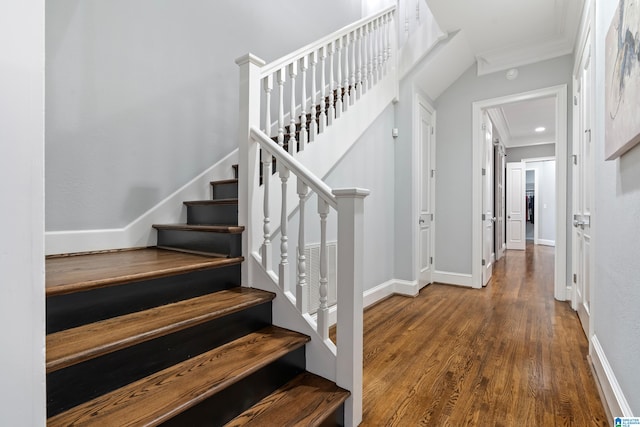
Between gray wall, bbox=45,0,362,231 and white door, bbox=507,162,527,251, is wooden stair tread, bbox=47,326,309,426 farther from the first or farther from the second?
white door, bbox=507,162,527,251

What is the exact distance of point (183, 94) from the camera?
99.2 inches

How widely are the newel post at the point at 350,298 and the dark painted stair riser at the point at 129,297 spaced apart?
2.28 feet

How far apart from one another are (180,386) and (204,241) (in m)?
0.98

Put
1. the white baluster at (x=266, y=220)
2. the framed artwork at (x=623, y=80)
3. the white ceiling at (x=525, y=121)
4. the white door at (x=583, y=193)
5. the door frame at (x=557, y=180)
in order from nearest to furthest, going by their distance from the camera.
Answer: the framed artwork at (x=623, y=80)
the white baluster at (x=266, y=220)
the white door at (x=583, y=193)
the door frame at (x=557, y=180)
the white ceiling at (x=525, y=121)

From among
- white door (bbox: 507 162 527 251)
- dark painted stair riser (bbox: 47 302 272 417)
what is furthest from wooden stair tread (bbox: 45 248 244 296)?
white door (bbox: 507 162 527 251)

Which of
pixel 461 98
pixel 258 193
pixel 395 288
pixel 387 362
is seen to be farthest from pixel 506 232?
pixel 258 193

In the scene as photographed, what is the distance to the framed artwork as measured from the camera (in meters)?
1.10

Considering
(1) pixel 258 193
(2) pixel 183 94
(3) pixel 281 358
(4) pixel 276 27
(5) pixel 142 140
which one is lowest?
(3) pixel 281 358

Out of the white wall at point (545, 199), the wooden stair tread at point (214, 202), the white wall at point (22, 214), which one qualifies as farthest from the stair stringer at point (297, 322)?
the white wall at point (545, 199)

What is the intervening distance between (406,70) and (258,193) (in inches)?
105

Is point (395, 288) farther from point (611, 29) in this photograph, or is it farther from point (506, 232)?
point (506, 232)

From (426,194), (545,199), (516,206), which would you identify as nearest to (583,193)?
(426,194)

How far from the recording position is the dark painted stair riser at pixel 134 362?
3.15ft

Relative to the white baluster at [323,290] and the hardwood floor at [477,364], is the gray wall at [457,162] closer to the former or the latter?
the hardwood floor at [477,364]
